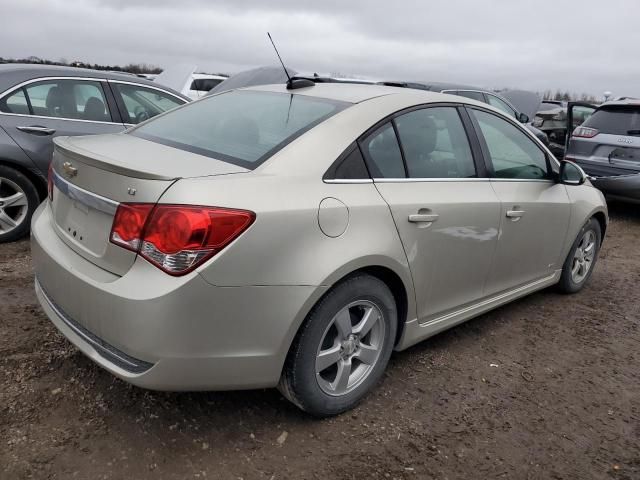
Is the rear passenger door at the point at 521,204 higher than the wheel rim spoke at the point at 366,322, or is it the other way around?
the rear passenger door at the point at 521,204

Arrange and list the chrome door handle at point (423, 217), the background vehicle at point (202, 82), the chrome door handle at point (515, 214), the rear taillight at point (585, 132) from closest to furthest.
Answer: the chrome door handle at point (423, 217) → the chrome door handle at point (515, 214) → the rear taillight at point (585, 132) → the background vehicle at point (202, 82)

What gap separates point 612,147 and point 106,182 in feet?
22.3

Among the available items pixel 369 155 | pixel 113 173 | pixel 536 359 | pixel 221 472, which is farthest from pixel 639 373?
pixel 113 173

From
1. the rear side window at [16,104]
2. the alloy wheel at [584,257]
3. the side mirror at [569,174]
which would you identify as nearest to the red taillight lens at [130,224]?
the side mirror at [569,174]

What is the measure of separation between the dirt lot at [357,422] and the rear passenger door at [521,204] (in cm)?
54

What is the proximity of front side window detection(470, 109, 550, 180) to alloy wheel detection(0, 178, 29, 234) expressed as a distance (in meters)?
3.68

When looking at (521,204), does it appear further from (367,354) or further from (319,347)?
(319,347)

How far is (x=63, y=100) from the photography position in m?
4.97

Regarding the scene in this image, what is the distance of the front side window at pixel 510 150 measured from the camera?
3389 millimetres

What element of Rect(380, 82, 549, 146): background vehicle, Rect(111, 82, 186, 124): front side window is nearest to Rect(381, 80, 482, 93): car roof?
Rect(380, 82, 549, 146): background vehicle

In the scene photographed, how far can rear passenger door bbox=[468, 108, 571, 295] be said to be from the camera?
3348 mm

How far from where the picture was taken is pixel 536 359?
11.1 feet

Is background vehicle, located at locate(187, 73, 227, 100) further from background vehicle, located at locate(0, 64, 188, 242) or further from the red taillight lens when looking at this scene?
the red taillight lens

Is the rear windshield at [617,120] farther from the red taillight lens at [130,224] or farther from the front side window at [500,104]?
the red taillight lens at [130,224]
